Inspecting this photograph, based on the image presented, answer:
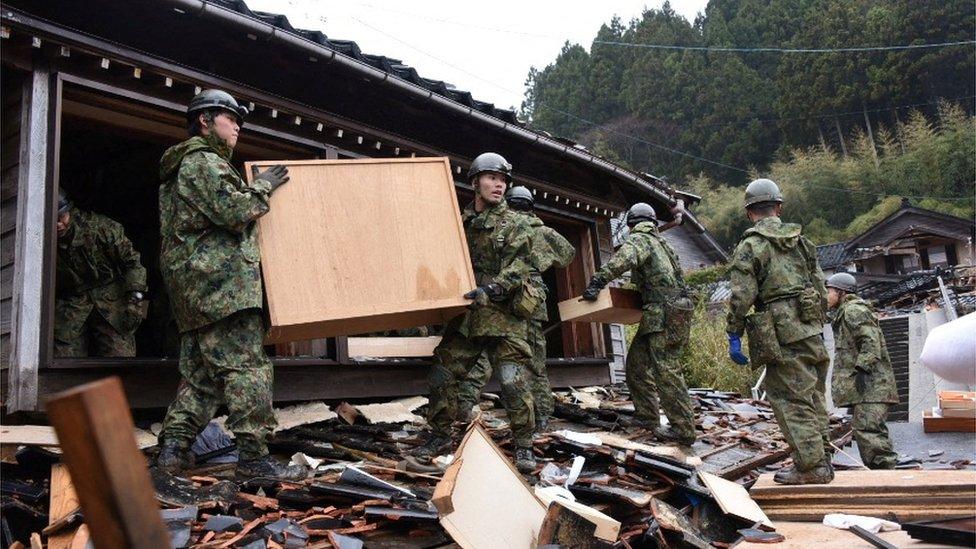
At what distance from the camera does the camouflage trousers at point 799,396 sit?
5.28m

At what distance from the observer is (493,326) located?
5461 mm

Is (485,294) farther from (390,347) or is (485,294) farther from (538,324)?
(390,347)

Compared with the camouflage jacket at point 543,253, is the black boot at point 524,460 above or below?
below

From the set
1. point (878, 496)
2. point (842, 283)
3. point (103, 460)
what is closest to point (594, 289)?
point (878, 496)

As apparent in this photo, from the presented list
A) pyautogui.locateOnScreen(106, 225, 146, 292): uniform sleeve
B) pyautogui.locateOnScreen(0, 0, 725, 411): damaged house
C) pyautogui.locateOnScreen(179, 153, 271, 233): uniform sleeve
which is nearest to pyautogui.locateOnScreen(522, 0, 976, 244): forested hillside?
pyautogui.locateOnScreen(0, 0, 725, 411): damaged house

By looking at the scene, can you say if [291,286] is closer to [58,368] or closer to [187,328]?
[187,328]

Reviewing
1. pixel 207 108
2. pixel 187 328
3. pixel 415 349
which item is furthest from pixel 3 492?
pixel 415 349

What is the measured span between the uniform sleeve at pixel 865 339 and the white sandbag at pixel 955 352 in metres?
5.83

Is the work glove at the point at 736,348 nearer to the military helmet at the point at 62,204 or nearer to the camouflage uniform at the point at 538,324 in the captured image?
the camouflage uniform at the point at 538,324

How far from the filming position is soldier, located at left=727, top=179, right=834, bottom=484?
5328 mm

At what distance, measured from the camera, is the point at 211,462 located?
488 centimetres

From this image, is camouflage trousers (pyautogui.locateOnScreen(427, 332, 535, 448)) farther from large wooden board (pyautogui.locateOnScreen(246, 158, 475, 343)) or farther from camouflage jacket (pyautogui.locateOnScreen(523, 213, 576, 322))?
camouflage jacket (pyautogui.locateOnScreen(523, 213, 576, 322))

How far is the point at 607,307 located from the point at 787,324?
1696 mm

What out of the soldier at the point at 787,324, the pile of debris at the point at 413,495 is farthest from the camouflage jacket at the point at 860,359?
the soldier at the point at 787,324
